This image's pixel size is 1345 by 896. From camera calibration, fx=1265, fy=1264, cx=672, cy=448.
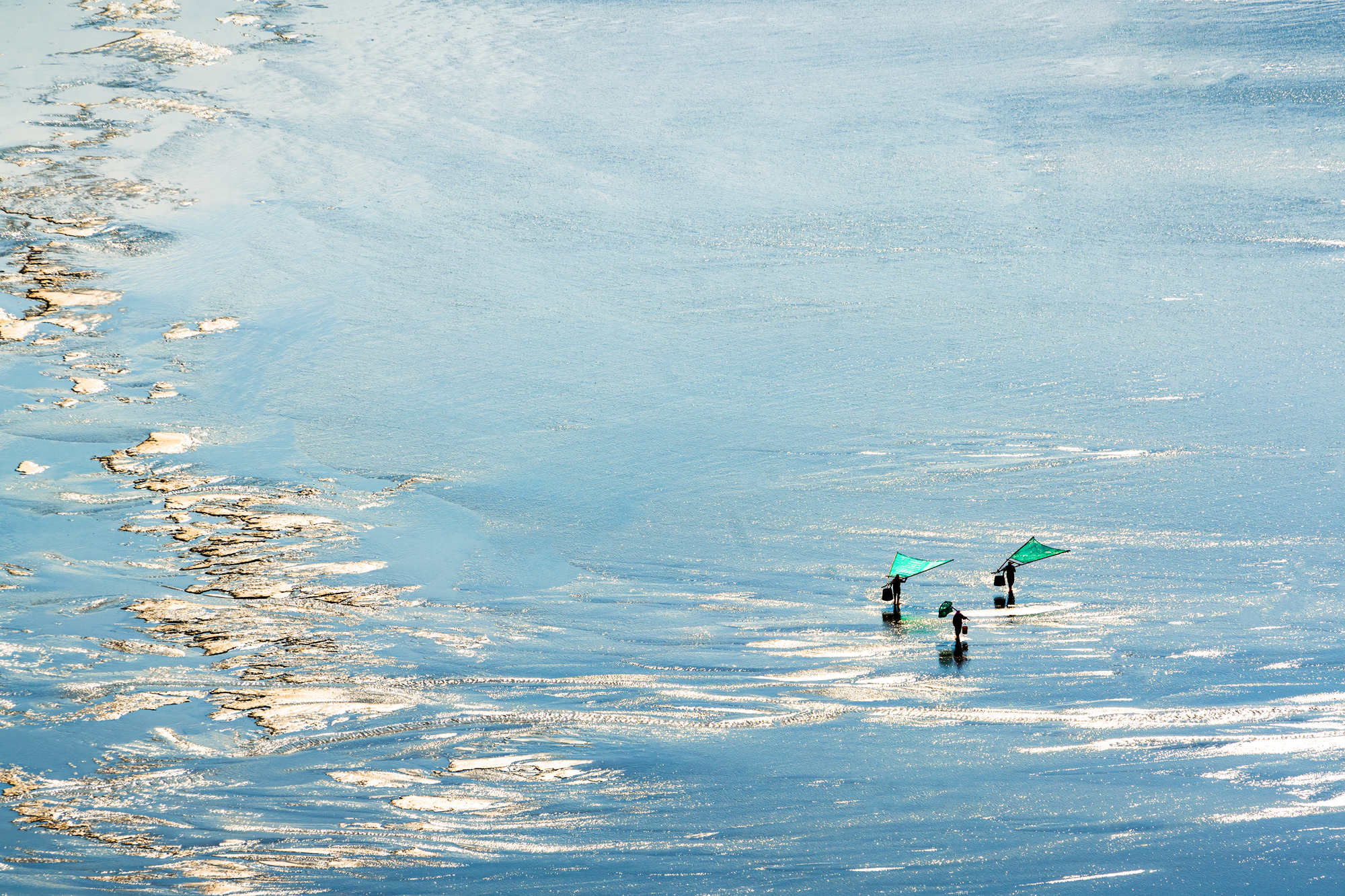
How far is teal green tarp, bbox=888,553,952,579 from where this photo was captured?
18.5 feet

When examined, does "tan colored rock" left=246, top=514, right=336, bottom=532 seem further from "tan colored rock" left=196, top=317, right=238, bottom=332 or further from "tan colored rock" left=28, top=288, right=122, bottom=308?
"tan colored rock" left=28, top=288, right=122, bottom=308

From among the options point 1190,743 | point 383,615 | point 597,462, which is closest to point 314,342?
point 597,462

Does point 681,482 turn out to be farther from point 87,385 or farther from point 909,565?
point 87,385

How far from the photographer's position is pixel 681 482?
6648 mm

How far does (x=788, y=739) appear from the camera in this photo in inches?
191

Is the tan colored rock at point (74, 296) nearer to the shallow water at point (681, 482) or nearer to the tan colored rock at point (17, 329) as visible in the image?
the shallow water at point (681, 482)

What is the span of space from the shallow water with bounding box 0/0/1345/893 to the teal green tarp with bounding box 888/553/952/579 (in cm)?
11

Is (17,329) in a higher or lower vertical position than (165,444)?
higher

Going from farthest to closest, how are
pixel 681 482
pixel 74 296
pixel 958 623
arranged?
pixel 74 296 → pixel 681 482 → pixel 958 623

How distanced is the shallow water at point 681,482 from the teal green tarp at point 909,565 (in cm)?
11

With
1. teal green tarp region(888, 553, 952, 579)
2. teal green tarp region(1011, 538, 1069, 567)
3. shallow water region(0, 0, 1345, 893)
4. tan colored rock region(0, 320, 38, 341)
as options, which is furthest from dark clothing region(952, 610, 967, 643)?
tan colored rock region(0, 320, 38, 341)

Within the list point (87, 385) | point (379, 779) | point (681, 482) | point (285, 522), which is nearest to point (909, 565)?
point (681, 482)

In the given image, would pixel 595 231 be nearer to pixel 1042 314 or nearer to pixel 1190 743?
pixel 1042 314

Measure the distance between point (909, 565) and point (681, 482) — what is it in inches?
55.6
